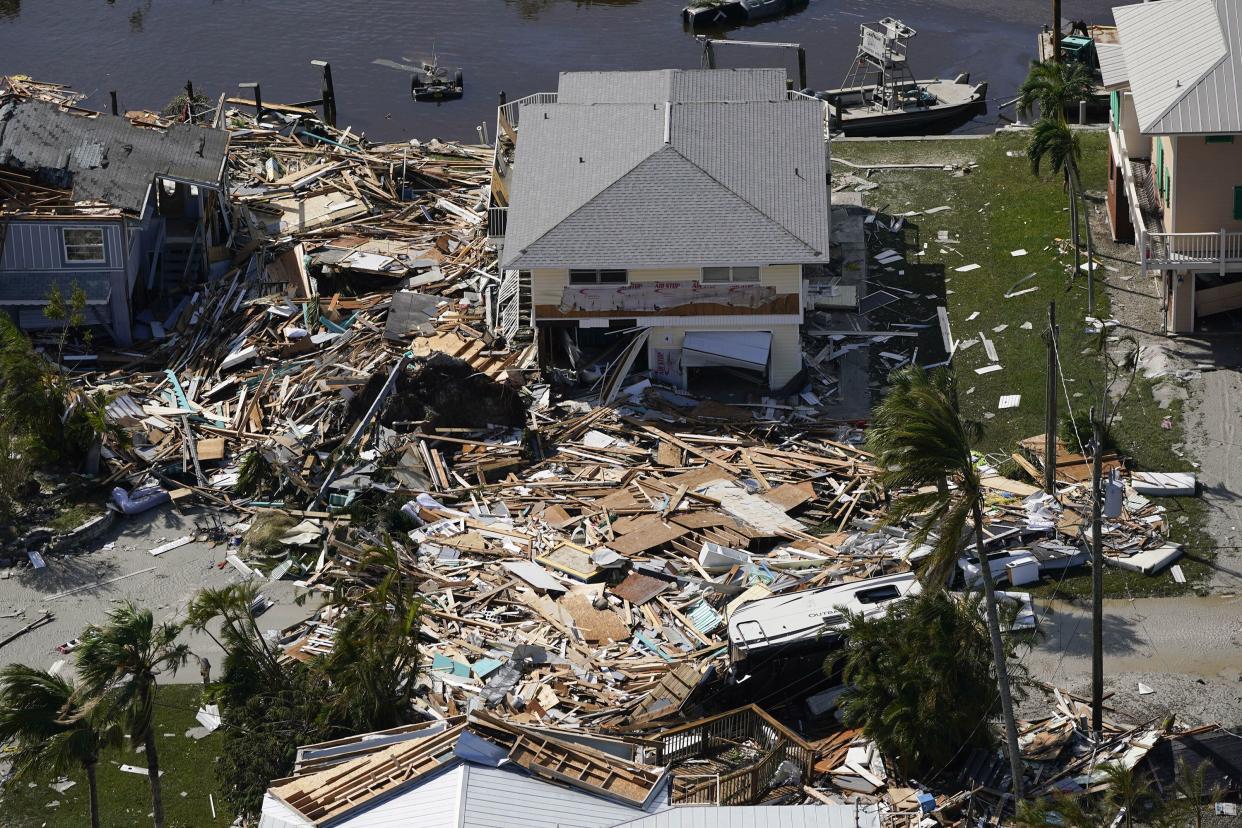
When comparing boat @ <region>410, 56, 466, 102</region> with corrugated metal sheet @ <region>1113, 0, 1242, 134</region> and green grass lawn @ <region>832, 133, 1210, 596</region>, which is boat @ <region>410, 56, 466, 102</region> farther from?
corrugated metal sheet @ <region>1113, 0, 1242, 134</region>

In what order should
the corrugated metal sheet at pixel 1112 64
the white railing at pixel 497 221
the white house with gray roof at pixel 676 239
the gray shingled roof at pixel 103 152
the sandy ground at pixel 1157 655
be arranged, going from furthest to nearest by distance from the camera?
1. the gray shingled roof at pixel 103 152
2. the white railing at pixel 497 221
3. the corrugated metal sheet at pixel 1112 64
4. the white house with gray roof at pixel 676 239
5. the sandy ground at pixel 1157 655

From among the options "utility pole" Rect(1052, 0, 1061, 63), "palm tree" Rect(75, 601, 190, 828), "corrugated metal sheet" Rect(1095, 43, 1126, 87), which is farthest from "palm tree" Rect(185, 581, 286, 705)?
"utility pole" Rect(1052, 0, 1061, 63)

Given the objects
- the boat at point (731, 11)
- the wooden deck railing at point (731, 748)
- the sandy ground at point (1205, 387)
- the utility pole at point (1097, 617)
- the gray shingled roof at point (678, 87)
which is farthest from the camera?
the boat at point (731, 11)

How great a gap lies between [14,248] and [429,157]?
1484 centimetres

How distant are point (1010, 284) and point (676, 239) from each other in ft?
31.1

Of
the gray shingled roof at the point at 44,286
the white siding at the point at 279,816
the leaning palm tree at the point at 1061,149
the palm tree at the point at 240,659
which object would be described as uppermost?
the leaning palm tree at the point at 1061,149

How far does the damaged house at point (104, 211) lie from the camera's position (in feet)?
143

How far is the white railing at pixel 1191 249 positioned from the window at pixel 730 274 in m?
Answer: 8.92

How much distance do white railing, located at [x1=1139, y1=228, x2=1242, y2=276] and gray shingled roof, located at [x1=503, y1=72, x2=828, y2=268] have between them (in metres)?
7.40

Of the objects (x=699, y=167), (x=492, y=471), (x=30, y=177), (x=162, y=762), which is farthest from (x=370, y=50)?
(x=162, y=762)

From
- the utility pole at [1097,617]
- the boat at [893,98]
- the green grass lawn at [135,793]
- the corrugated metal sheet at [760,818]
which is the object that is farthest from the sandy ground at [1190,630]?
the boat at [893,98]

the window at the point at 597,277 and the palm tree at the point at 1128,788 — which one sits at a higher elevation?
the window at the point at 597,277

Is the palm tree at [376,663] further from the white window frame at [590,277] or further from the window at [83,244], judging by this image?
the window at [83,244]

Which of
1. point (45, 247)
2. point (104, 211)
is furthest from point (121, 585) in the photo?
point (104, 211)
